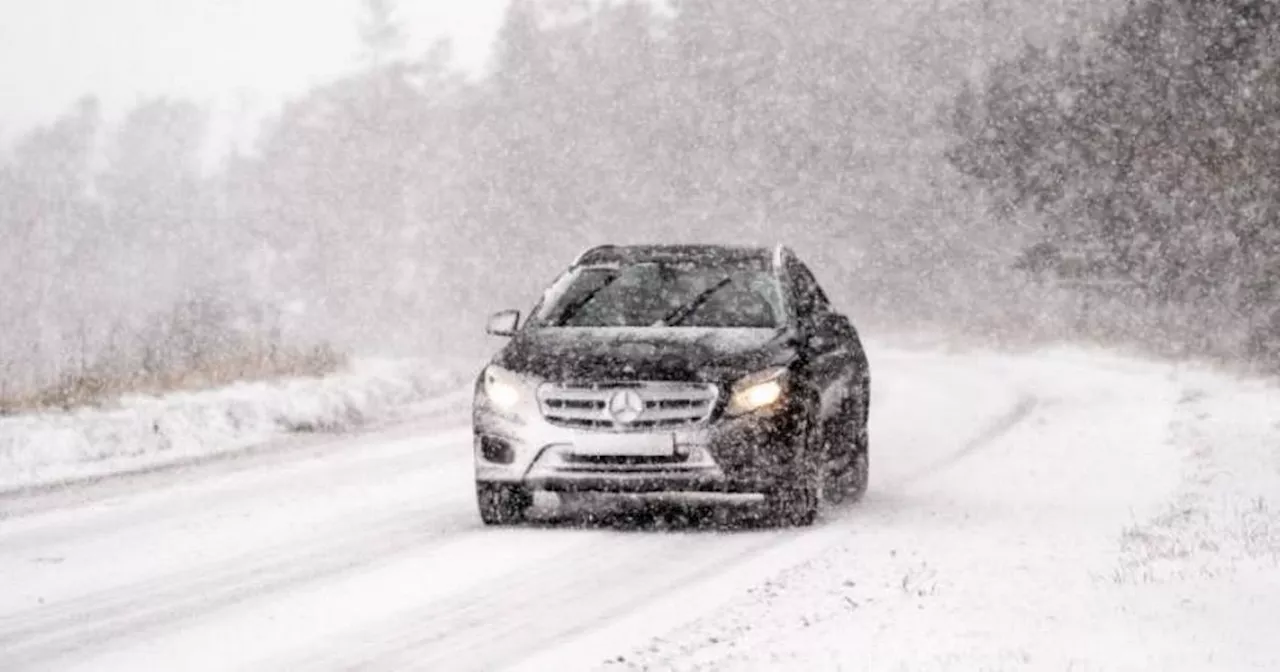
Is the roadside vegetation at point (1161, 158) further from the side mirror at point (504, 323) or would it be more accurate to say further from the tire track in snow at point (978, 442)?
the side mirror at point (504, 323)

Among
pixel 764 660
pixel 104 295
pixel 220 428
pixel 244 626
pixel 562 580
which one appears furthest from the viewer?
pixel 104 295

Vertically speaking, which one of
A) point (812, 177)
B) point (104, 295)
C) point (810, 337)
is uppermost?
point (810, 337)

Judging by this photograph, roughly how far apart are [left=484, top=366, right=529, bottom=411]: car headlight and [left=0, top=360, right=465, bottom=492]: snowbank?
4650mm

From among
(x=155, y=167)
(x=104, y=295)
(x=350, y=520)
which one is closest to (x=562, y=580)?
(x=350, y=520)

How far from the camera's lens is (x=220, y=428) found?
1838cm

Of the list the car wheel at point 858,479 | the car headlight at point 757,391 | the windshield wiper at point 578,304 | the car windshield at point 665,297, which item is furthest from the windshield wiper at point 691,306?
the car wheel at point 858,479

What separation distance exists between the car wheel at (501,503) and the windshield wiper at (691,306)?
1.51 metres

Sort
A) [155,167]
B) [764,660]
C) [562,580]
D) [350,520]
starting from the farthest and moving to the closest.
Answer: [155,167], [350,520], [562,580], [764,660]

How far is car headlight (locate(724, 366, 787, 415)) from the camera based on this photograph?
11.2 m

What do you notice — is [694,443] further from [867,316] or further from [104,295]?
[104,295]

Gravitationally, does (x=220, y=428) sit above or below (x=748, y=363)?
below

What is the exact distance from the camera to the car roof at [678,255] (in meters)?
13.0

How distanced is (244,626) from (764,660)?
7.99 feet

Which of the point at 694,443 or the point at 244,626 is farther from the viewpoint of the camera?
the point at 694,443
